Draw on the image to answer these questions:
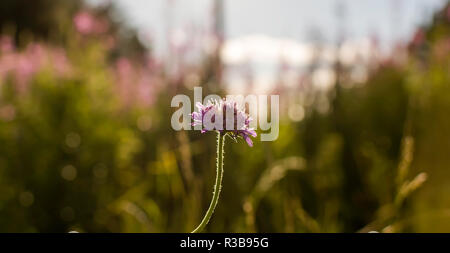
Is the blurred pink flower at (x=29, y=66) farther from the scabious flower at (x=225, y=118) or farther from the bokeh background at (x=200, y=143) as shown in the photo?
the scabious flower at (x=225, y=118)

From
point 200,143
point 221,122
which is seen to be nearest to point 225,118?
point 221,122

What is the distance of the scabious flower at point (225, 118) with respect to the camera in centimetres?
61

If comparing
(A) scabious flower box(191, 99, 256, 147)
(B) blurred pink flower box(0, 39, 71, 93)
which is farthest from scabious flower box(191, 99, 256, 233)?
(B) blurred pink flower box(0, 39, 71, 93)

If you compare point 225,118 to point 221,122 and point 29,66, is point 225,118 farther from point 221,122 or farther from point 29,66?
point 29,66

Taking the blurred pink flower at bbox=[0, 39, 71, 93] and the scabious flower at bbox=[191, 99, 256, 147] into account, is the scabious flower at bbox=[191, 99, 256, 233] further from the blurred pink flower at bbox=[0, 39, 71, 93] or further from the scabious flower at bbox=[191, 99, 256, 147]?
the blurred pink flower at bbox=[0, 39, 71, 93]

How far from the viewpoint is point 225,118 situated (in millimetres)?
639

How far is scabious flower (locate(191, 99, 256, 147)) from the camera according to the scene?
613 mm

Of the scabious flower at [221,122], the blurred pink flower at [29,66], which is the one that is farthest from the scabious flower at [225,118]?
the blurred pink flower at [29,66]

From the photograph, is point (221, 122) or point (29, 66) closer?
point (221, 122)

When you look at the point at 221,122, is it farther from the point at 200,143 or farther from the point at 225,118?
the point at 200,143

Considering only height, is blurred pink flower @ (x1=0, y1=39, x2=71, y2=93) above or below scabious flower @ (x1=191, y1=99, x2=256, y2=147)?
above

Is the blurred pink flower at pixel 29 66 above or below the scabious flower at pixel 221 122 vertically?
above

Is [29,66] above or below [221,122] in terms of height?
above

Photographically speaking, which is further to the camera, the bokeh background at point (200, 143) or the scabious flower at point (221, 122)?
the bokeh background at point (200, 143)
